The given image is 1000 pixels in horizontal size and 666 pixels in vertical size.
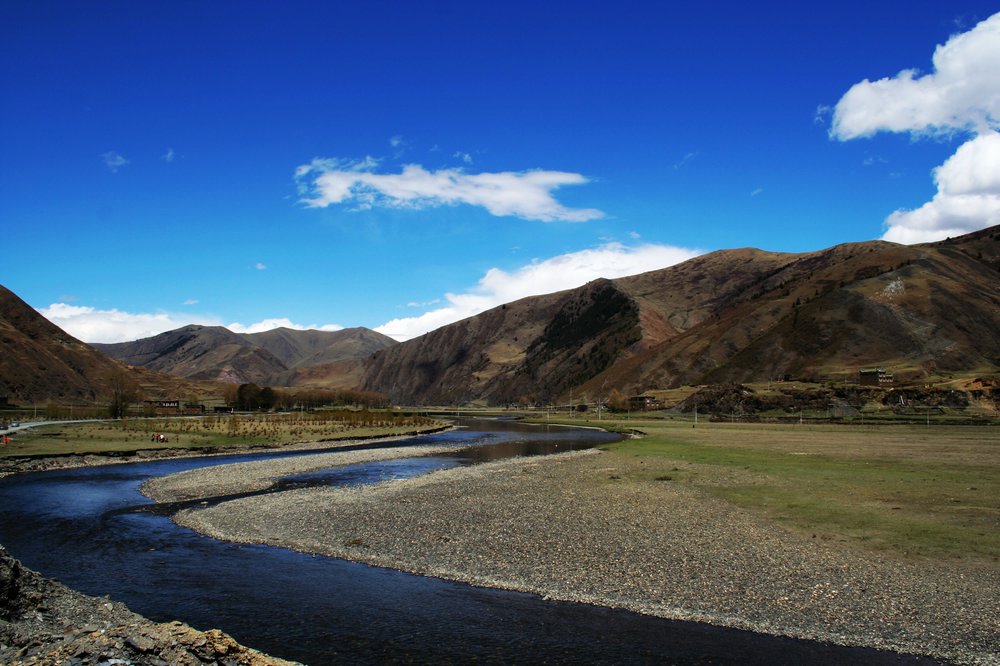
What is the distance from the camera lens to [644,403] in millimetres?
130375

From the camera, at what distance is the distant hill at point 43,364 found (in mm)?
138625

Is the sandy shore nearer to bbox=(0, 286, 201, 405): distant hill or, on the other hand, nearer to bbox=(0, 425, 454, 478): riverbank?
bbox=(0, 425, 454, 478): riverbank

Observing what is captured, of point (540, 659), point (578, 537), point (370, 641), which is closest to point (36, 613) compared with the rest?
point (370, 641)


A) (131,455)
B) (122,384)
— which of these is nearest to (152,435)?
(131,455)

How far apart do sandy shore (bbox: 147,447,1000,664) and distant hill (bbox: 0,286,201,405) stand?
5388 inches

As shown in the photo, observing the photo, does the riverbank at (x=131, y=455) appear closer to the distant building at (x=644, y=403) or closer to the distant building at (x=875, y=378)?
the distant building at (x=644, y=403)

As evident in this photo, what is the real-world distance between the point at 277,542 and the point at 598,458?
3083 cm

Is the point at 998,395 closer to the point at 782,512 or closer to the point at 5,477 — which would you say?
the point at 782,512

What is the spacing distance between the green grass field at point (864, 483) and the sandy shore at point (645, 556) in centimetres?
175

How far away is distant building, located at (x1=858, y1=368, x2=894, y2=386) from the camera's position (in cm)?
10122

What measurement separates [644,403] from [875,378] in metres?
42.9

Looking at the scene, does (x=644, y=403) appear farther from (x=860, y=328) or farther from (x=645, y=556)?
(x=645, y=556)

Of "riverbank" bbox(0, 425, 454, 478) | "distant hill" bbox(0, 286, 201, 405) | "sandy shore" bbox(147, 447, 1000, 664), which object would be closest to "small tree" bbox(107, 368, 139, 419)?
"distant hill" bbox(0, 286, 201, 405)

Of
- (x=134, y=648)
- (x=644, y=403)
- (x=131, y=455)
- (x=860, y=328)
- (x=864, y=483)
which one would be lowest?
(x=644, y=403)
